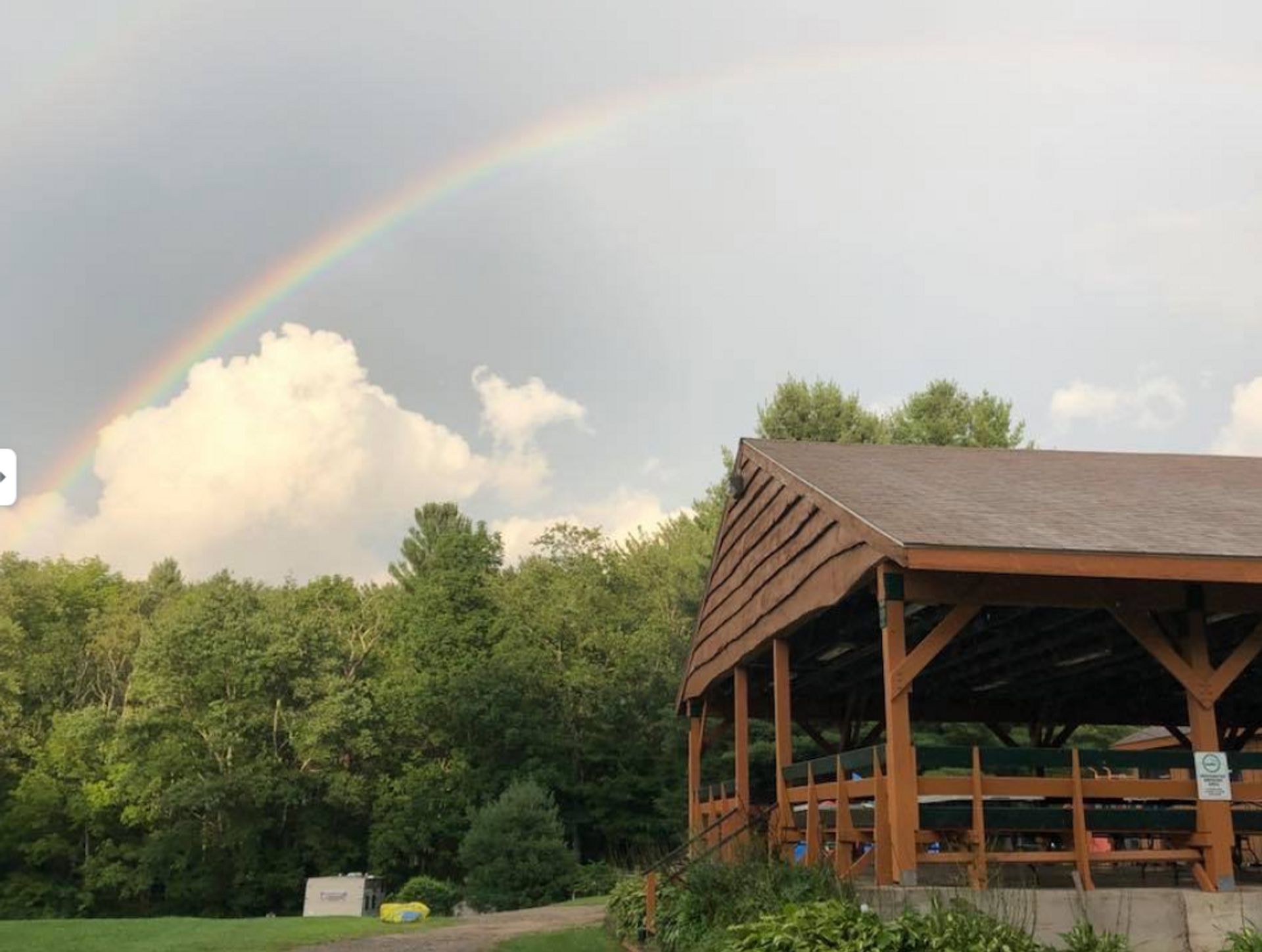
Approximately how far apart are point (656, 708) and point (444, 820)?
805cm

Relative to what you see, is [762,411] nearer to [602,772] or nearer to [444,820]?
[602,772]

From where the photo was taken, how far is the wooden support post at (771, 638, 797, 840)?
12.5 metres

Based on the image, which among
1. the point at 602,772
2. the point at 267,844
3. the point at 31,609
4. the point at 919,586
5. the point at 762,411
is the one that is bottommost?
the point at 267,844

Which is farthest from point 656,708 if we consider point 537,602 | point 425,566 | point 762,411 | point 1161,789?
point 1161,789

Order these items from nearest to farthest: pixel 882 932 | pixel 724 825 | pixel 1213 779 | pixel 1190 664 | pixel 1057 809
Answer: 1. pixel 882 932
2. pixel 1057 809
3. pixel 1213 779
4. pixel 1190 664
5. pixel 724 825

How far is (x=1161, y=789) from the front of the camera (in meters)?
8.89

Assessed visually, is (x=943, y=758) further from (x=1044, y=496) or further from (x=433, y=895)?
(x=433, y=895)

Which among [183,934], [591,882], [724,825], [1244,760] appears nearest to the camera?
[1244,760]

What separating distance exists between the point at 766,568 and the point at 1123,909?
576cm

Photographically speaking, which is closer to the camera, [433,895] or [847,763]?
[847,763]

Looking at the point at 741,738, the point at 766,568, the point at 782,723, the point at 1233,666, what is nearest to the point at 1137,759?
the point at 1233,666

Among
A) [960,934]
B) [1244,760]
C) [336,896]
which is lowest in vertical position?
[336,896]

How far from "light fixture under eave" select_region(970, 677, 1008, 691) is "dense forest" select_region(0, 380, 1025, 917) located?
2164cm

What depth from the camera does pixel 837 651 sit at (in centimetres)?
1421
